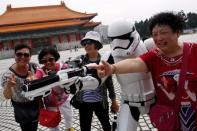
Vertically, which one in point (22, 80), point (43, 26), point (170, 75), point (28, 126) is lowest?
point (28, 126)

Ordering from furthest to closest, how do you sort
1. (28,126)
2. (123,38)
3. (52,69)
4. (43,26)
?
(43,26) < (52,69) < (28,126) < (123,38)

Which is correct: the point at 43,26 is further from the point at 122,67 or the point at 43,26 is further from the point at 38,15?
the point at 122,67

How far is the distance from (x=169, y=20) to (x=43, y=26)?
1582 inches

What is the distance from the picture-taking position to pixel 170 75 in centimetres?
189

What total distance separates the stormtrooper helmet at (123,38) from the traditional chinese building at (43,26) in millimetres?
38559

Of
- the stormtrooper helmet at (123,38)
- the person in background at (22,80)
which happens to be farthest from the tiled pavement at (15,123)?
the stormtrooper helmet at (123,38)

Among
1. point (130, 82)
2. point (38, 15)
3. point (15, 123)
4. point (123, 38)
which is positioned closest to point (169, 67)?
point (130, 82)

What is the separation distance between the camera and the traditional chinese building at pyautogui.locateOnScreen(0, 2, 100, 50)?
40.2m

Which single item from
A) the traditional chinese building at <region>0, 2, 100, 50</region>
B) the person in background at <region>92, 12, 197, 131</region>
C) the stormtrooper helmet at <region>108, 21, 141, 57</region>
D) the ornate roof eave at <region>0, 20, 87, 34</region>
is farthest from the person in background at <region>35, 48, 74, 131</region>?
the ornate roof eave at <region>0, 20, 87, 34</region>

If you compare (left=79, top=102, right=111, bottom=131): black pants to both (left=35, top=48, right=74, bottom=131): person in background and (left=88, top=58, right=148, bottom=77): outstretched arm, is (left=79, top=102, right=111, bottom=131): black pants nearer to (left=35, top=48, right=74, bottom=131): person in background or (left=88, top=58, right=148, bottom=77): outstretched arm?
(left=35, top=48, right=74, bottom=131): person in background

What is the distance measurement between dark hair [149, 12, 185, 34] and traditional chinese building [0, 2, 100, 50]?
1536 inches

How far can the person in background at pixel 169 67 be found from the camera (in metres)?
1.87

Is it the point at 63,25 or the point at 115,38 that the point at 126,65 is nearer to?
the point at 115,38

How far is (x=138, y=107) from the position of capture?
92.5 inches
